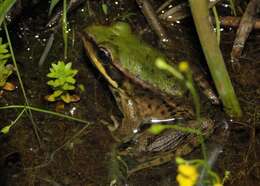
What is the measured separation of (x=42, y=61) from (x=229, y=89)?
120 cm

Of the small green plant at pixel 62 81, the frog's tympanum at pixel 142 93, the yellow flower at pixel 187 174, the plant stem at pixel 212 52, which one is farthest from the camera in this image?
the small green plant at pixel 62 81

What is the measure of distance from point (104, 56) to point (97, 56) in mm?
45

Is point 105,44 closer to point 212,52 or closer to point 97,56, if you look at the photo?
point 97,56

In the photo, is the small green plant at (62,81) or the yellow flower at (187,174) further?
the small green plant at (62,81)

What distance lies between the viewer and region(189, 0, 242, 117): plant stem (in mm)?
3041

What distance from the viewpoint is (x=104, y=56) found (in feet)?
11.2

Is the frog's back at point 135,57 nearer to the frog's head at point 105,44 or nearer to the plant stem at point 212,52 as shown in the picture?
the frog's head at point 105,44

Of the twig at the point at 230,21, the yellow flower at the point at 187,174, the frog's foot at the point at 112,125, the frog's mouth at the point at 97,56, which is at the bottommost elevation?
the frog's foot at the point at 112,125

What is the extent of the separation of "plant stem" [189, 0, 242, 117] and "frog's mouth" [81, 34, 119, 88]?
1.96 ft

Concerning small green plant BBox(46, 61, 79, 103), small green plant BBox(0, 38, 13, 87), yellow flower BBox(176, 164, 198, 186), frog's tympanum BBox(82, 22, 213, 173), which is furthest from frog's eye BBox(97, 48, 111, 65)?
yellow flower BBox(176, 164, 198, 186)

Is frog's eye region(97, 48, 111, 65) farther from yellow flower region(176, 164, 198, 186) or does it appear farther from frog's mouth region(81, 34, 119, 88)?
yellow flower region(176, 164, 198, 186)

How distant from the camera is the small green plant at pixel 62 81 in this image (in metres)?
3.35

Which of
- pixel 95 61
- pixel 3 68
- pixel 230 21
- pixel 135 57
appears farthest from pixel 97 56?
pixel 230 21

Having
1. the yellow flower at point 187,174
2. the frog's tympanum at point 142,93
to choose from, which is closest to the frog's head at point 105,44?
the frog's tympanum at point 142,93
